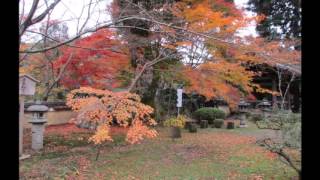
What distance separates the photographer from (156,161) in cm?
613

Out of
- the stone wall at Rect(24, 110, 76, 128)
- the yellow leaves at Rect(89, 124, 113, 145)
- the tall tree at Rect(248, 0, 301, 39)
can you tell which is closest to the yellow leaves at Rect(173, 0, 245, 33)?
the yellow leaves at Rect(89, 124, 113, 145)

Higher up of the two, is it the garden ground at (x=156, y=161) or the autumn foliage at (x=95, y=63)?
the autumn foliage at (x=95, y=63)

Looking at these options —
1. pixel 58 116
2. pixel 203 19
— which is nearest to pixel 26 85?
pixel 203 19

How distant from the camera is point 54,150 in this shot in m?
7.14

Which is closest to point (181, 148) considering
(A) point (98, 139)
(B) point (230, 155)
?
(B) point (230, 155)

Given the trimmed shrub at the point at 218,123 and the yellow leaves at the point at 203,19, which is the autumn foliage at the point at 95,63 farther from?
the trimmed shrub at the point at 218,123

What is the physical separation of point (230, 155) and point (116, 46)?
4562mm

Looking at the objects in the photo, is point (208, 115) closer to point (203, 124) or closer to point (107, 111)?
point (203, 124)

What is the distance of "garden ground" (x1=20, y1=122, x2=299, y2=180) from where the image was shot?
514 cm

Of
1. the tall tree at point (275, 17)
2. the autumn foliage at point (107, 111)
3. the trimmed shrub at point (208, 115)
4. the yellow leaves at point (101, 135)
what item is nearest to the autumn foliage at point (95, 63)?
the autumn foliage at point (107, 111)

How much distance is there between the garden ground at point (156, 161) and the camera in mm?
5145

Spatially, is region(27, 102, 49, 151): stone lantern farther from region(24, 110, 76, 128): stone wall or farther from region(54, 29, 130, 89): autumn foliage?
region(24, 110, 76, 128): stone wall

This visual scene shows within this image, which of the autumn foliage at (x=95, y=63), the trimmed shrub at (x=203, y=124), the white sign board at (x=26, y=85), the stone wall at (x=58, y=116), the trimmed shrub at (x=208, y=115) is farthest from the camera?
the trimmed shrub at (x=208, y=115)

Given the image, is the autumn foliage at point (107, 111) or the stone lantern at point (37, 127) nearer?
the autumn foliage at point (107, 111)
